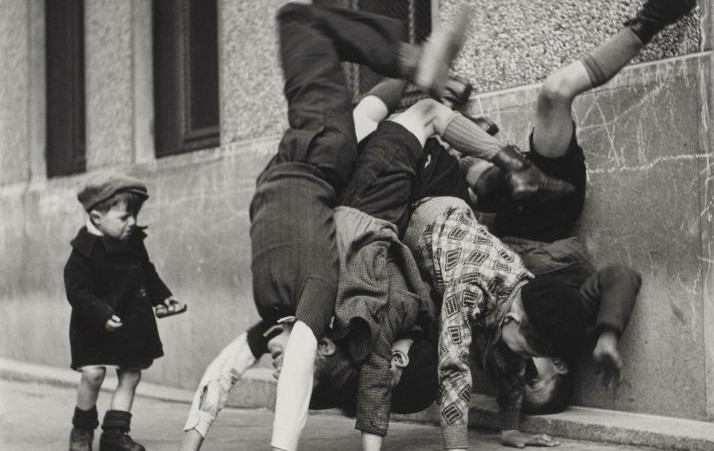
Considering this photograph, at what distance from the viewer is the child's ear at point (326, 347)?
3.72 m

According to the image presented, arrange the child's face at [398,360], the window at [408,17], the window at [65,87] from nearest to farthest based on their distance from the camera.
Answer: the child's face at [398,360], the window at [408,17], the window at [65,87]

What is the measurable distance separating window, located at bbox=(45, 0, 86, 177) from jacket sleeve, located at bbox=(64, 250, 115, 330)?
410 cm

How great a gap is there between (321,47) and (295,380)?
4.33 ft

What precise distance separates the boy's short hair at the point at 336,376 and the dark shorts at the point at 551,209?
4.05ft

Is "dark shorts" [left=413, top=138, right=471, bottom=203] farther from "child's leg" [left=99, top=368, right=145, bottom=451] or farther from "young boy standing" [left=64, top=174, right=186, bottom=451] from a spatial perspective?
"child's leg" [left=99, top=368, right=145, bottom=451]

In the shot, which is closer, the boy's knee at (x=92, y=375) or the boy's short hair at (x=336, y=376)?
the boy's short hair at (x=336, y=376)

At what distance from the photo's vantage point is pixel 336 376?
3.73 m

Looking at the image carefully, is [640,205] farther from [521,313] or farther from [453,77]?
[453,77]

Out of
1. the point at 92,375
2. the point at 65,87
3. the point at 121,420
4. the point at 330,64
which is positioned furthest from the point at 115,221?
the point at 65,87

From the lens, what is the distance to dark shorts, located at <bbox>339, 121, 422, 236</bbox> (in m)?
4.02

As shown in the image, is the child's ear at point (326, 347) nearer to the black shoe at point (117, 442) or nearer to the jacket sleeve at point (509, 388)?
the jacket sleeve at point (509, 388)

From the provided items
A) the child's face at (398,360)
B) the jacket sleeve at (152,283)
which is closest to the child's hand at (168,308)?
the jacket sleeve at (152,283)

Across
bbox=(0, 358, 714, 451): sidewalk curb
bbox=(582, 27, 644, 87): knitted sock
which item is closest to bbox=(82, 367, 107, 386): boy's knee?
bbox=(0, 358, 714, 451): sidewalk curb

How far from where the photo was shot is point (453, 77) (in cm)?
519
